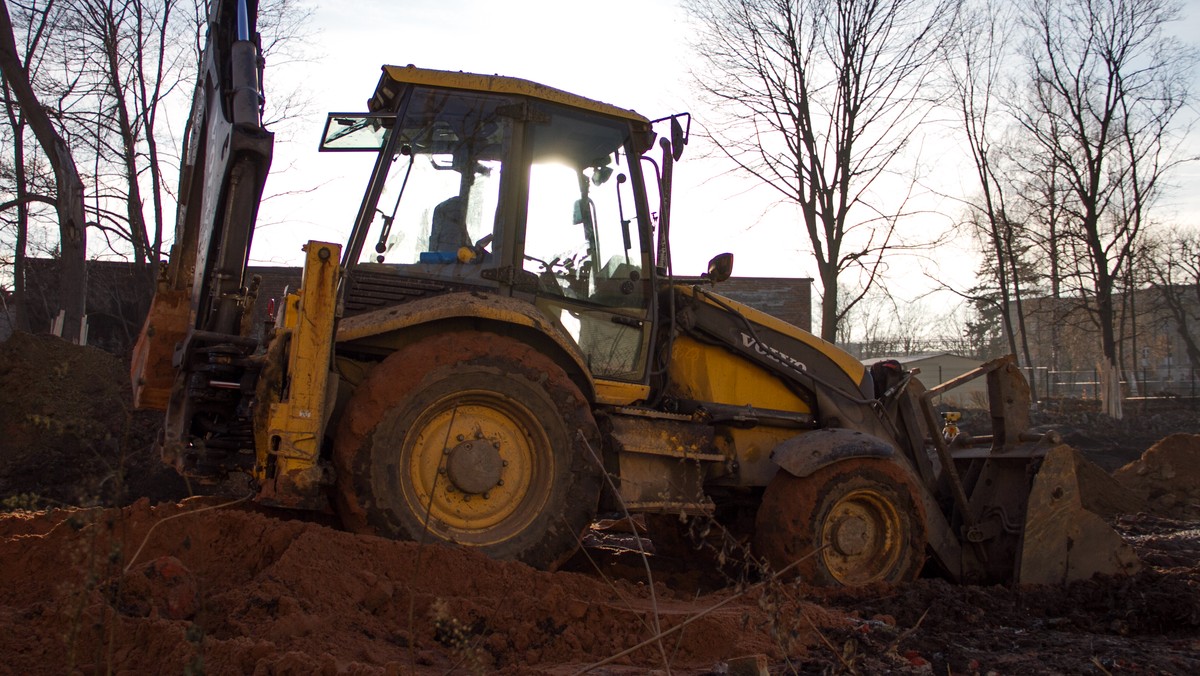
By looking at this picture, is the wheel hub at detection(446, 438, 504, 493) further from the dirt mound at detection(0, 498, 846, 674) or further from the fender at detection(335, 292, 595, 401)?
the fender at detection(335, 292, 595, 401)

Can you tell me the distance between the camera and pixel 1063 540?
670 cm

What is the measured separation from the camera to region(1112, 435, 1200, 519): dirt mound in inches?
476

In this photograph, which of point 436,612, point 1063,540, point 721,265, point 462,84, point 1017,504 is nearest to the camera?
point 436,612

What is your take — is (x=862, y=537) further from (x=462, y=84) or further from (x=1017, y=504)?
(x=462, y=84)

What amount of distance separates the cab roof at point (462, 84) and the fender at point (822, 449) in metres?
2.55

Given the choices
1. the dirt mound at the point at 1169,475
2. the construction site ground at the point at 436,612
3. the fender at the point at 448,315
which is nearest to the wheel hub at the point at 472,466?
the construction site ground at the point at 436,612

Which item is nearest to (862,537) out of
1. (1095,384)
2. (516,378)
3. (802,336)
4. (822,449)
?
(822,449)

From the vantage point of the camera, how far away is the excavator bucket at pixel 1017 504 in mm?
6695

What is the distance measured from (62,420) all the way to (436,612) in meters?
9.61

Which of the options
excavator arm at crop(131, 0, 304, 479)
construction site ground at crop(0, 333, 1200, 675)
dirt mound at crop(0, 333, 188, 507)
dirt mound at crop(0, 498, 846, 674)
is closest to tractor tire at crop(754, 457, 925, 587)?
construction site ground at crop(0, 333, 1200, 675)

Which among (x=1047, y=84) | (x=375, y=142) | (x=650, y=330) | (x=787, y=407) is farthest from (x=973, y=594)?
(x=1047, y=84)

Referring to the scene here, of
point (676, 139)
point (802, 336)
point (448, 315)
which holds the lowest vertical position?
point (448, 315)

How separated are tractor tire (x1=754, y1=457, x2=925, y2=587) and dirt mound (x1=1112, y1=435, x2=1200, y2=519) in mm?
6766

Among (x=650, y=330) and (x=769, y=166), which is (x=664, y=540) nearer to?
(x=650, y=330)
